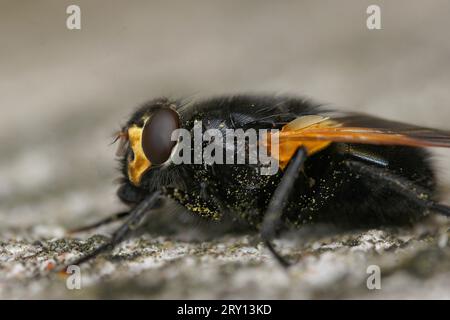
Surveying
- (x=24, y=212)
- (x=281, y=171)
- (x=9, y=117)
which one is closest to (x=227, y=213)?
(x=281, y=171)

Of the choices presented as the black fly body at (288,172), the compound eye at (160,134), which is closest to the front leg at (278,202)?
the black fly body at (288,172)

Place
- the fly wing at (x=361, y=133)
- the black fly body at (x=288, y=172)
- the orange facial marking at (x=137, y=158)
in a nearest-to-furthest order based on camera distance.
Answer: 1. the fly wing at (x=361, y=133)
2. the black fly body at (x=288, y=172)
3. the orange facial marking at (x=137, y=158)

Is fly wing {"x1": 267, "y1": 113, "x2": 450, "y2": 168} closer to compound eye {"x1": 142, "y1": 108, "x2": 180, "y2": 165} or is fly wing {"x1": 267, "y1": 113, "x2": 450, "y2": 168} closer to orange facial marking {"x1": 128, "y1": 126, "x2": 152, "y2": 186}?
compound eye {"x1": 142, "y1": 108, "x2": 180, "y2": 165}

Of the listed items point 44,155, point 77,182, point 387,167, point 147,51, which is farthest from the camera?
point 147,51

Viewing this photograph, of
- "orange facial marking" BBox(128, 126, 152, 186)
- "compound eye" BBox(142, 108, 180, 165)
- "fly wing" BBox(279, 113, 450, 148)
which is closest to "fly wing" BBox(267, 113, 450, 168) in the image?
"fly wing" BBox(279, 113, 450, 148)

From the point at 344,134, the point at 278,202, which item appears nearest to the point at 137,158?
the point at 278,202

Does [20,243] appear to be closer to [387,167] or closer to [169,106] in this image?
[169,106]

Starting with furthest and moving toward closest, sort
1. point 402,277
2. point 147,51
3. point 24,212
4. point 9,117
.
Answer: point 147,51
point 9,117
point 24,212
point 402,277

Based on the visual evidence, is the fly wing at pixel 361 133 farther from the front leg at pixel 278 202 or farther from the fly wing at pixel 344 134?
the front leg at pixel 278 202
